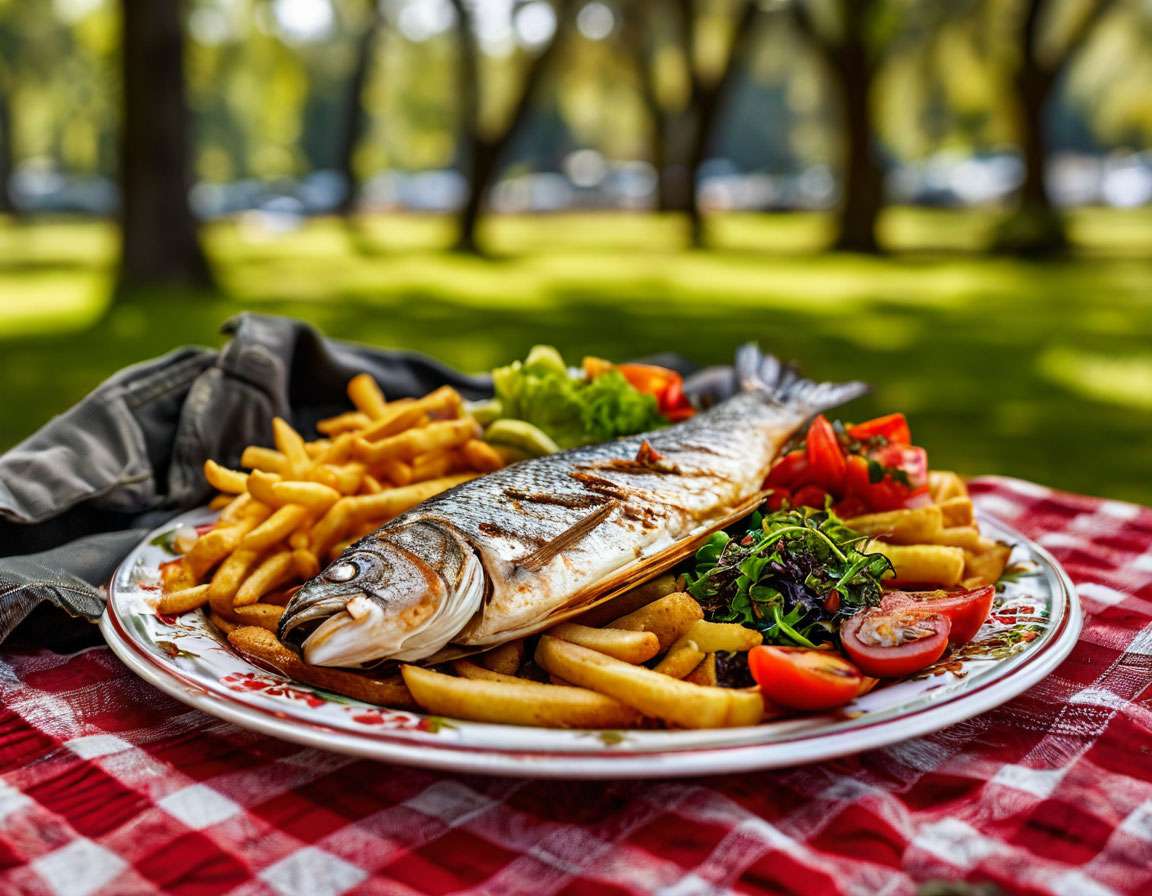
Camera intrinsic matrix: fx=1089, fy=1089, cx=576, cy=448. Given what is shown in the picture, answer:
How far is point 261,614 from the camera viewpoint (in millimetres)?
2754

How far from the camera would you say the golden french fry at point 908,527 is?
124 inches

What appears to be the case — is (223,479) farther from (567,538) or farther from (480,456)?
(567,538)

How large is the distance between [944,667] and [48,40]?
57.6m

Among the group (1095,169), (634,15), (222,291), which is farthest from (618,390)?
(1095,169)

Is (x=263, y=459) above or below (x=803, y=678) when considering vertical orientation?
above

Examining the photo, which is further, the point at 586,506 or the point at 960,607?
the point at 586,506

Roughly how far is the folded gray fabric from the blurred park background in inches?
196

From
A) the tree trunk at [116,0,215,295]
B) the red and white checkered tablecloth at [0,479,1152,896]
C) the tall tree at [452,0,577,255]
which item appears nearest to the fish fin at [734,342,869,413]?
the red and white checkered tablecloth at [0,479,1152,896]

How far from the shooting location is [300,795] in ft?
7.22

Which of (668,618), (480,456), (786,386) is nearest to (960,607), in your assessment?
(668,618)

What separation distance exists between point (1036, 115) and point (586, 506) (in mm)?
24806

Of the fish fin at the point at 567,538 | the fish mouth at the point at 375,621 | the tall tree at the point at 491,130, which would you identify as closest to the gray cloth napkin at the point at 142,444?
the fish mouth at the point at 375,621

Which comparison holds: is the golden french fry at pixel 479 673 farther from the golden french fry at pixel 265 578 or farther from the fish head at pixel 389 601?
the golden french fry at pixel 265 578

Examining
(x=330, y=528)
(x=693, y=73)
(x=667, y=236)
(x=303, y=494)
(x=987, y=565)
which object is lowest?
(x=667, y=236)
